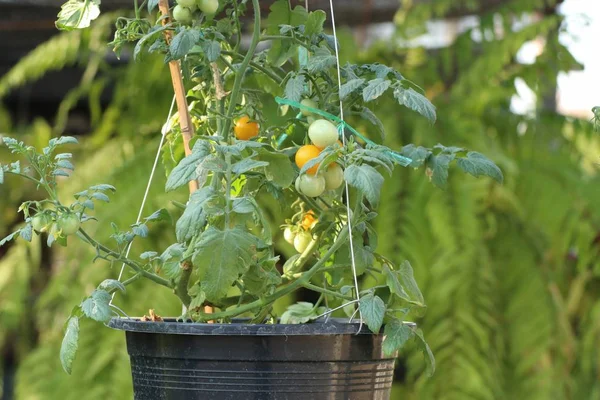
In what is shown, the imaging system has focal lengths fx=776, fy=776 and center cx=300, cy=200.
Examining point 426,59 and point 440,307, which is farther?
point 426,59

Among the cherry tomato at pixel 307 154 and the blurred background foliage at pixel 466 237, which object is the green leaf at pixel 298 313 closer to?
the cherry tomato at pixel 307 154

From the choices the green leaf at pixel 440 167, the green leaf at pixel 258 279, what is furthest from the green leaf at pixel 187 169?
the green leaf at pixel 440 167

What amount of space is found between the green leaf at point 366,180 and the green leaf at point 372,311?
9 cm

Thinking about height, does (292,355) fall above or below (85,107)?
below

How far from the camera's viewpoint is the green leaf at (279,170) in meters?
0.66

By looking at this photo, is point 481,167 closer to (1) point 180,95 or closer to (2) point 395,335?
(2) point 395,335

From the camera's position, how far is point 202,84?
0.83 m

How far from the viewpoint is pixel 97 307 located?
0.63m

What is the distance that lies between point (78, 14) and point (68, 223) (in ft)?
0.68

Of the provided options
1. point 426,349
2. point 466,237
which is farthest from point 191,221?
point 466,237

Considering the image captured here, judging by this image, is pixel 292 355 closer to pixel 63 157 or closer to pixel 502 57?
pixel 63 157

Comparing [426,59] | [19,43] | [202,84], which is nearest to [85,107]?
[19,43]

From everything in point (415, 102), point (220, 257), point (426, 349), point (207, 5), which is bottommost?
point (426, 349)

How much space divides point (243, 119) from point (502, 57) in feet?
3.77
